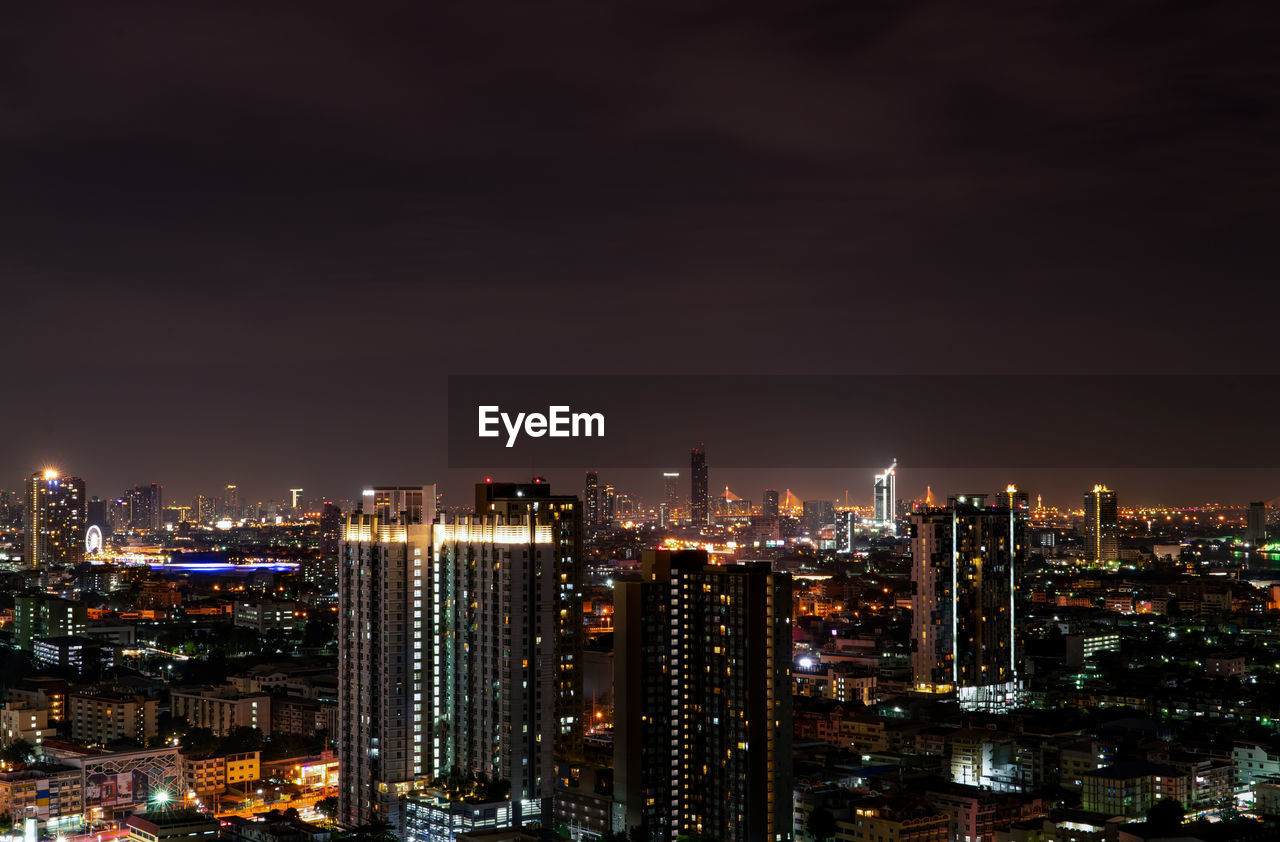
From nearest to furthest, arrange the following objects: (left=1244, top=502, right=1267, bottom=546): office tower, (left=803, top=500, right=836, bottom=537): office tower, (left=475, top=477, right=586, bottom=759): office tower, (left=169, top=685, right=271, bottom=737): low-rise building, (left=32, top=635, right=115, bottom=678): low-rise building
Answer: (left=475, top=477, right=586, bottom=759): office tower < (left=169, top=685, right=271, bottom=737): low-rise building < (left=32, top=635, right=115, bottom=678): low-rise building < (left=1244, top=502, right=1267, bottom=546): office tower < (left=803, top=500, right=836, bottom=537): office tower

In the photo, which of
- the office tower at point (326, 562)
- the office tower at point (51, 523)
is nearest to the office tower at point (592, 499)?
the office tower at point (326, 562)

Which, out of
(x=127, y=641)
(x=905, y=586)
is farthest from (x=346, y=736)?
(x=905, y=586)

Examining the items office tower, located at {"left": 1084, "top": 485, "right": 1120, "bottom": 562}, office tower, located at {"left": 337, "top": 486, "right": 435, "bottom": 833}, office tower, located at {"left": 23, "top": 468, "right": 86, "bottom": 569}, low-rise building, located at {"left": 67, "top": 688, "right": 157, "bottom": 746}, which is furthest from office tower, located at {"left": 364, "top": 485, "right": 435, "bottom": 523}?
office tower, located at {"left": 1084, "top": 485, "right": 1120, "bottom": 562}

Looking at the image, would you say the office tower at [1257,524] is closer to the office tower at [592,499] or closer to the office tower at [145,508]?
the office tower at [592,499]

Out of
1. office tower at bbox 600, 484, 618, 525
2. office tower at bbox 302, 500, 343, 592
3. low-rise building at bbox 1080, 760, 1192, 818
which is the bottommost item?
low-rise building at bbox 1080, 760, 1192, 818

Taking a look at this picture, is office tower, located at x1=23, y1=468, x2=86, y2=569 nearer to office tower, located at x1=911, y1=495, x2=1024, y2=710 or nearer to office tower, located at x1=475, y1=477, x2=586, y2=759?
office tower, located at x1=911, y1=495, x2=1024, y2=710

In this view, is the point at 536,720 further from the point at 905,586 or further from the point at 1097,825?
the point at 905,586
